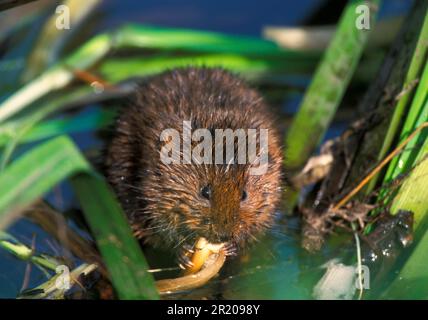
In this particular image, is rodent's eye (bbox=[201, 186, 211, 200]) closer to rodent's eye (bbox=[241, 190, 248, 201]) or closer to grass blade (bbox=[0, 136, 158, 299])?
rodent's eye (bbox=[241, 190, 248, 201])

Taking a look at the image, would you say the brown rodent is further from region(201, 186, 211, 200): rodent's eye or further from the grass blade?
the grass blade

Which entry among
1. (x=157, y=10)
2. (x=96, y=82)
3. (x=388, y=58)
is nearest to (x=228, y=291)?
(x=388, y=58)

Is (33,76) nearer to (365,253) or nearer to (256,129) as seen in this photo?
(256,129)

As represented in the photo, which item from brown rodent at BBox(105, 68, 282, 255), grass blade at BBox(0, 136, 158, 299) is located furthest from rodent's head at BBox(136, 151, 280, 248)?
grass blade at BBox(0, 136, 158, 299)

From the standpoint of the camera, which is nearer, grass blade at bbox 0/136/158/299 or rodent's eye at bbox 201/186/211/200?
grass blade at bbox 0/136/158/299

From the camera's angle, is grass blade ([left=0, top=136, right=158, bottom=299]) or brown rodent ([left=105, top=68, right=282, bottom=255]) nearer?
grass blade ([left=0, top=136, right=158, bottom=299])

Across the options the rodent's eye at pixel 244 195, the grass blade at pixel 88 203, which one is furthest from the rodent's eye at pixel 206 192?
the grass blade at pixel 88 203

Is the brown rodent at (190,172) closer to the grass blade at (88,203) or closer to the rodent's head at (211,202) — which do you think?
the rodent's head at (211,202)
